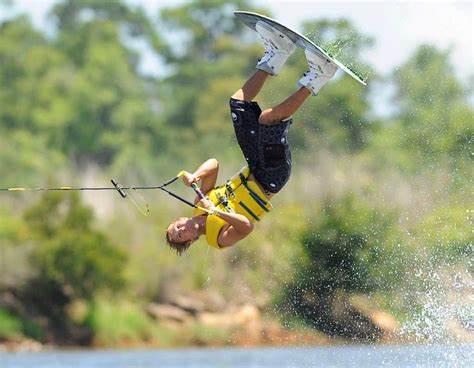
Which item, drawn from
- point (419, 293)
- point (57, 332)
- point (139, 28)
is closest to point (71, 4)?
point (139, 28)

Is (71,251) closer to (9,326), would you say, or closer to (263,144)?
(9,326)

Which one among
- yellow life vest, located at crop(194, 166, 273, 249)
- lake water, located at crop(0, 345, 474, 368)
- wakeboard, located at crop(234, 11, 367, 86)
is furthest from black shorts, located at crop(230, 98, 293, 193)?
lake water, located at crop(0, 345, 474, 368)

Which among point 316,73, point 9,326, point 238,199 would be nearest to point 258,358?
point 9,326

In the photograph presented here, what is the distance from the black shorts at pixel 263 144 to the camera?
11227 mm

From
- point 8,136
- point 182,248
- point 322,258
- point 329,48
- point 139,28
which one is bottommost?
point 182,248

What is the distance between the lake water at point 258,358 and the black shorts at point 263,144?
3479mm

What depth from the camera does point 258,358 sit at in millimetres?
23953

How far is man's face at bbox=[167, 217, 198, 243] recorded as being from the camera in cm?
1139

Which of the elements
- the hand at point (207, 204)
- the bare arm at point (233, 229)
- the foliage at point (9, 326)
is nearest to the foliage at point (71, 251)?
the foliage at point (9, 326)

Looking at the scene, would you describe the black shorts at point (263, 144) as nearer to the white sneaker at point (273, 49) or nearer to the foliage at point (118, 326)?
the white sneaker at point (273, 49)

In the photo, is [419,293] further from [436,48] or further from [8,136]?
[8,136]

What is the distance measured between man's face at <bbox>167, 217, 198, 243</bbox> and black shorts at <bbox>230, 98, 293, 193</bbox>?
28.5 inches

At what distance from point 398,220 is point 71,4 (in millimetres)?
55021

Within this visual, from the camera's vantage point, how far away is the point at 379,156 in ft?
92.4
